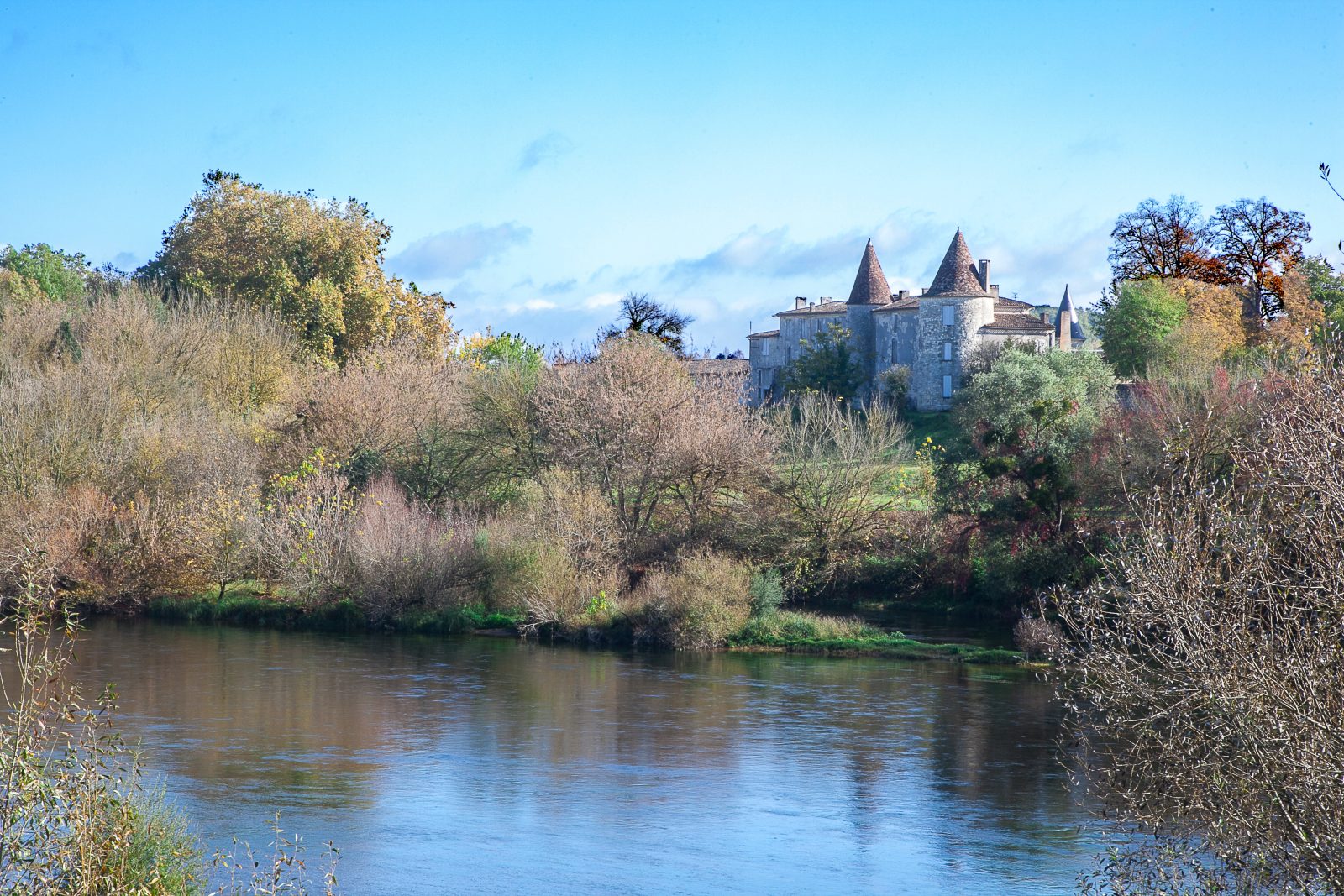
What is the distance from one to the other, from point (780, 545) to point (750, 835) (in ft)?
71.2

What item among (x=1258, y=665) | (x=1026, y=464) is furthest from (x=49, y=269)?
(x=1258, y=665)

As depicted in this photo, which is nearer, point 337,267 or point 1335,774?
point 1335,774

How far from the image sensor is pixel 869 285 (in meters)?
88.9

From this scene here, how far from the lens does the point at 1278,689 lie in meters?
9.58

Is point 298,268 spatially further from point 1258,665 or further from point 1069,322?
point 1069,322

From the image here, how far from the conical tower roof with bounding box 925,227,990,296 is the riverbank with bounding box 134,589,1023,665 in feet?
150

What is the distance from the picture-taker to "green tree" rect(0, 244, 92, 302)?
70.6 meters

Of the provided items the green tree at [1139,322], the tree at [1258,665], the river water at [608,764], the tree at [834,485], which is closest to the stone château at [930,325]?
the green tree at [1139,322]

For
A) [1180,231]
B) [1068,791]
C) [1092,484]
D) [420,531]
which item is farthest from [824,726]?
[1180,231]

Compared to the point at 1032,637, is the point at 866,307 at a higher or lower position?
higher

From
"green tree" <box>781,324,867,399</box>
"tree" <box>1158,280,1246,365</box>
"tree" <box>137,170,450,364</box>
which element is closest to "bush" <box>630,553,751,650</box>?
"tree" <box>137,170,450,364</box>

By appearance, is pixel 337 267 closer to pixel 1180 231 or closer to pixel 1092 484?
pixel 1092 484

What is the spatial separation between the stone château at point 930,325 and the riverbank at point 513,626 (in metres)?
43.7

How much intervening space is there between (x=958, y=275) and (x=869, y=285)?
332 inches
